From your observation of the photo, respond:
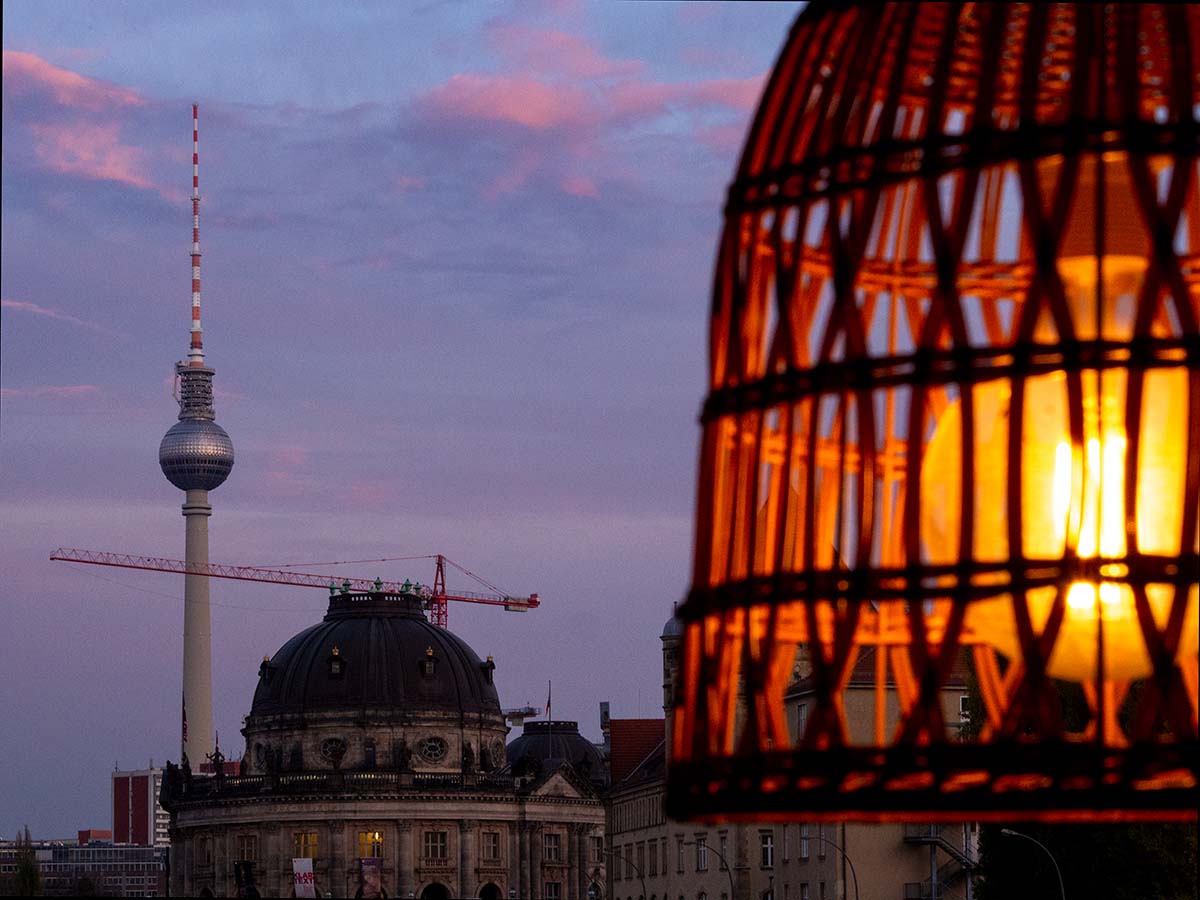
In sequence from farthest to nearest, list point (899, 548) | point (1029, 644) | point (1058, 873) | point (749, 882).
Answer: point (749, 882), point (1058, 873), point (899, 548), point (1029, 644)

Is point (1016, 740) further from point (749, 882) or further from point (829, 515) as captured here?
point (749, 882)

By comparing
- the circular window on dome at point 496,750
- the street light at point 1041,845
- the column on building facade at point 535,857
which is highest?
the circular window on dome at point 496,750

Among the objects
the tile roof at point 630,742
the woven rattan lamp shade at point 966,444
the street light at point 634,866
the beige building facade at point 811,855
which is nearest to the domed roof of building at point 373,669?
the tile roof at point 630,742

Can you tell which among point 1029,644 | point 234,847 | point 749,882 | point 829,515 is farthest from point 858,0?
point 234,847

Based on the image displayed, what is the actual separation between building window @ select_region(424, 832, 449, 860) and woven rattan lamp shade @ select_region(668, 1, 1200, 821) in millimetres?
157226

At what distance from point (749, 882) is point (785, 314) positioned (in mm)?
101527

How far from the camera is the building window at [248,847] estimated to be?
174 m

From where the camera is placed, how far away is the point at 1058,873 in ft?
216

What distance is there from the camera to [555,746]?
190 m

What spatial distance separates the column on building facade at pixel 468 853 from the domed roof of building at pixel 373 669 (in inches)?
323

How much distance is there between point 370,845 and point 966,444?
15828 centimetres

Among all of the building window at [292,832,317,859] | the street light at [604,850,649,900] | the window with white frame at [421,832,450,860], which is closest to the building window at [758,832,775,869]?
the street light at [604,850,649,900]

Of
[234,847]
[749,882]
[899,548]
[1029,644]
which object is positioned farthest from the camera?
[234,847]

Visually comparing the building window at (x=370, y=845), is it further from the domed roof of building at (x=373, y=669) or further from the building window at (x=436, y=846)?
the domed roof of building at (x=373, y=669)
